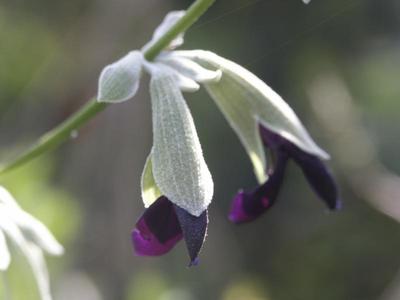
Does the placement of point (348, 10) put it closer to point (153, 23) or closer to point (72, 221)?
point (153, 23)

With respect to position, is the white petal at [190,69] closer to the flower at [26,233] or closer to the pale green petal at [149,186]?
the pale green petal at [149,186]

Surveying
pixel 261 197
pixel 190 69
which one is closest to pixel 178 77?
pixel 190 69

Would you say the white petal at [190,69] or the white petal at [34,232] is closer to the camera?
the white petal at [190,69]

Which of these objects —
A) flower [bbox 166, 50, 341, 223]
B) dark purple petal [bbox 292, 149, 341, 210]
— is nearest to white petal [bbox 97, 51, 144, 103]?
flower [bbox 166, 50, 341, 223]

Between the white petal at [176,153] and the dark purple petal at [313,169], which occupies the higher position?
the white petal at [176,153]

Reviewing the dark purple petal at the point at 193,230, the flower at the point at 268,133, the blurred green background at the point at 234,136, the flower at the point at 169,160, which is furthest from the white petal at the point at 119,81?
the blurred green background at the point at 234,136

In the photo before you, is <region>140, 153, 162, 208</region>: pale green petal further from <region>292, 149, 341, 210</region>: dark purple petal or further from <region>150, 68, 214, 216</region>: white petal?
<region>292, 149, 341, 210</region>: dark purple petal

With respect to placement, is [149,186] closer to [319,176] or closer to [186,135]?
[186,135]
